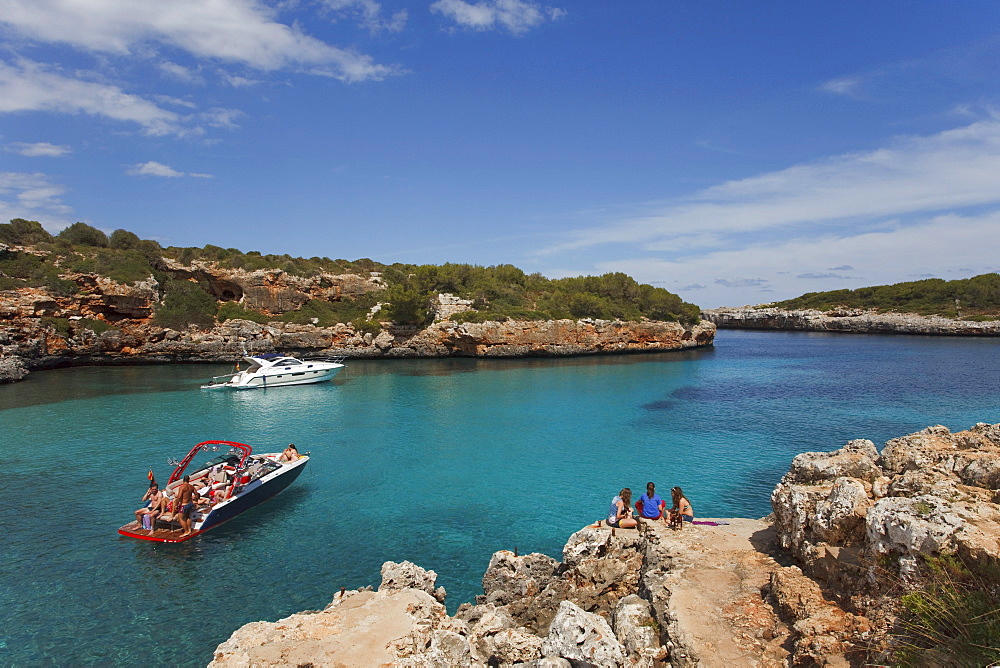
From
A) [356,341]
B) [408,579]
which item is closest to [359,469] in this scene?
[408,579]

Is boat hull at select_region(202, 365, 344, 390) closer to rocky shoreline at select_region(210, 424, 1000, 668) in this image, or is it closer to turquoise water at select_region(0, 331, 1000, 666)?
turquoise water at select_region(0, 331, 1000, 666)

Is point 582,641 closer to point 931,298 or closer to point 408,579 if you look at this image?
point 408,579

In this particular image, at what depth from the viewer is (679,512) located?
1023cm

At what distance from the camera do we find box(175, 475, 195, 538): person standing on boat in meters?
12.2

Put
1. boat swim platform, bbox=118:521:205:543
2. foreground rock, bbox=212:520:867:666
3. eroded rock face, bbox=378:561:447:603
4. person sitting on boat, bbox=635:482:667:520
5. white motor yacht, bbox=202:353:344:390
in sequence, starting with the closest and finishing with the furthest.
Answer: foreground rock, bbox=212:520:867:666, eroded rock face, bbox=378:561:447:603, person sitting on boat, bbox=635:482:667:520, boat swim platform, bbox=118:521:205:543, white motor yacht, bbox=202:353:344:390

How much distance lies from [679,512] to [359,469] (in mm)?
11145

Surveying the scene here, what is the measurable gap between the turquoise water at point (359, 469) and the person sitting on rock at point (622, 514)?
2.01m

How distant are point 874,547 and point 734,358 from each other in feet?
161

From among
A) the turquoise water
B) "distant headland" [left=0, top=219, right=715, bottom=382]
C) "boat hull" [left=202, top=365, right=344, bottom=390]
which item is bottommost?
the turquoise water

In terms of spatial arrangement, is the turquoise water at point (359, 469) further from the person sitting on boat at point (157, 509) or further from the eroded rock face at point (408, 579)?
the eroded rock face at point (408, 579)

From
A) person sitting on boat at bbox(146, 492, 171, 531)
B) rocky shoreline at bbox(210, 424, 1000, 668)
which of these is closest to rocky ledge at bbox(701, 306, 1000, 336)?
rocky shoreline at bbox(210, 424, 1000, 668)

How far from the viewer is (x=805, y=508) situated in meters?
7.47

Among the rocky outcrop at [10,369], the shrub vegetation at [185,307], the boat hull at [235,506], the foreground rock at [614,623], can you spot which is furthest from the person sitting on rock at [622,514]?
the shrub vegetation at [185,307]

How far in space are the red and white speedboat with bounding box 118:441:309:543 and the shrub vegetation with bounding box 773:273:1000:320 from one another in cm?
9933
